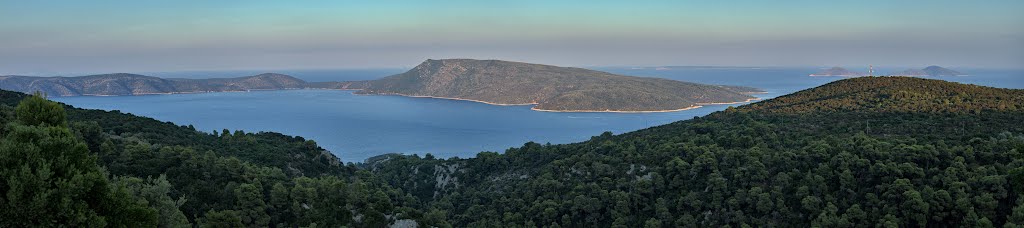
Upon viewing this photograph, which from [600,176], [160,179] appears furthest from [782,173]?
[160,179]

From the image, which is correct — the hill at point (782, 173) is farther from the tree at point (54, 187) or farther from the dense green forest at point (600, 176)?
the tree at point (54, 187)

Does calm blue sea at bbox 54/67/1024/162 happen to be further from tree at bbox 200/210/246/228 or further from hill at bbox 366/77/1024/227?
tree at bbox 200/210/246/228

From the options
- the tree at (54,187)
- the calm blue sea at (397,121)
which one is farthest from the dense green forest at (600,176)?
the calm blue sea at (397,121)

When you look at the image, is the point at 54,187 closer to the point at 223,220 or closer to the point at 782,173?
the point at 223,220

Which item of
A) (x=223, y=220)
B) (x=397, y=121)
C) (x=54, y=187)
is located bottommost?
(x=397, y=121)

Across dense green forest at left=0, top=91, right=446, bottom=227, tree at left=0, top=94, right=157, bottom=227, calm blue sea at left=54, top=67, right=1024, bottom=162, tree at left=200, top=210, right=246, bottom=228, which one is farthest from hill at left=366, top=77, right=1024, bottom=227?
calm blue sea at left=54, top=67, right=1024, bottom=162

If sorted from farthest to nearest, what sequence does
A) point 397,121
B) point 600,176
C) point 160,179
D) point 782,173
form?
point 397,121, point 600,176, point 782,173, point 160,179
